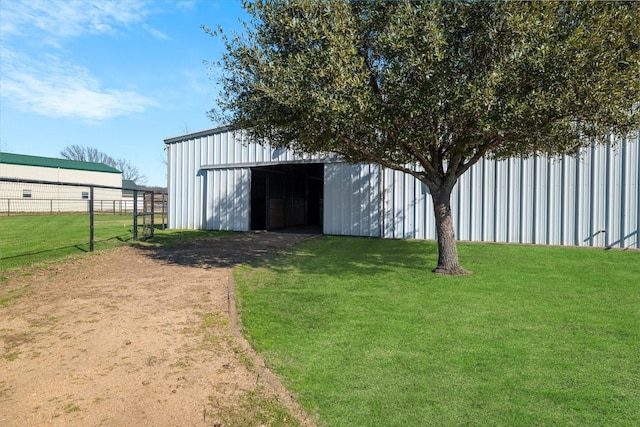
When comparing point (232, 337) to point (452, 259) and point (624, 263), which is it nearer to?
point (452, 259)

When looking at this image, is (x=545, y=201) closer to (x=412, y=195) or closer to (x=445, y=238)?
(x=412, y=195)

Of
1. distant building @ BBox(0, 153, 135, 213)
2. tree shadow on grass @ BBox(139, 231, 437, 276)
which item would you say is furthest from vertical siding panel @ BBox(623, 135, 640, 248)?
distant building @ BBox(0, 153, 135, 213)

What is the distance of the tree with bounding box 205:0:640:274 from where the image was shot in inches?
226

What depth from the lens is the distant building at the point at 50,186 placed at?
31.3m

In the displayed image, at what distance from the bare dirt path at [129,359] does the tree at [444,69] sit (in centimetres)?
Answer: 362

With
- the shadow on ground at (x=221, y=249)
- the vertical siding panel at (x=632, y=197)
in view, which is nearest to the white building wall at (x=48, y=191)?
the shadow on ground at (x=221, y=249)

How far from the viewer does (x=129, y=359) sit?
390 cm

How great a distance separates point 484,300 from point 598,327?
59.7 inches

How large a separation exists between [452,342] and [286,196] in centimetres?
1691

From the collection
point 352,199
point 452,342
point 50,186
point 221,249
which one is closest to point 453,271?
point 452,342

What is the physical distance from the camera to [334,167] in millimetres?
15406

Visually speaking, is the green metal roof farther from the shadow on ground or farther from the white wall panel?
the white wall panel

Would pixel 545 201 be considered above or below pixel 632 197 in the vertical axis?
below

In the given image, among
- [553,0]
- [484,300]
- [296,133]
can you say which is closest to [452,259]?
[484,300]
